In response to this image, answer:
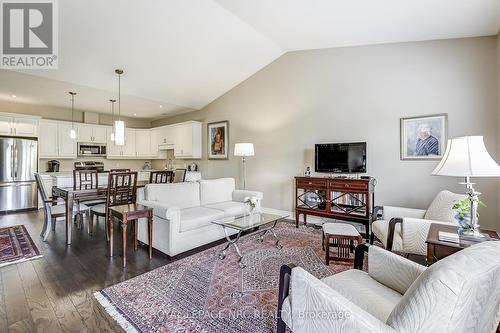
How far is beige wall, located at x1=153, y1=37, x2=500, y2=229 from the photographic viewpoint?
317 centimetres

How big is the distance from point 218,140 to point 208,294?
4451 millimetres

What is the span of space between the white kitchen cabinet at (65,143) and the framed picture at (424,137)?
7.81 meters

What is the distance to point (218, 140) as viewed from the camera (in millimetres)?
6094

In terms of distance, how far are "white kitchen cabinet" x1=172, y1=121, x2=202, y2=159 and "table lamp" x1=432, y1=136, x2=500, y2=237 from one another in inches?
220

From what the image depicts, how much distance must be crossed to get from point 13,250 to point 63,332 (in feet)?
7.58

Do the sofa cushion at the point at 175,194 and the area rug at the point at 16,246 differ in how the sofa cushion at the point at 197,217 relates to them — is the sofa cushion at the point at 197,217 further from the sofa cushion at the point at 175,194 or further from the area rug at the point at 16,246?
the area rug at the point at 16,246

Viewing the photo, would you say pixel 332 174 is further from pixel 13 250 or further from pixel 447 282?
pixel 13 250

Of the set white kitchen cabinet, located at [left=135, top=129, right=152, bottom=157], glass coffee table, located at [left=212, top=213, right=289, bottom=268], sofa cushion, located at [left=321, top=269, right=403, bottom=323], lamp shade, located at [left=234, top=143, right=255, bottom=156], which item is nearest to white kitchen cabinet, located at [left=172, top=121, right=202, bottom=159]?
white kitchen cabinet, located at [left=135, top=129, right=152, bottom=157]

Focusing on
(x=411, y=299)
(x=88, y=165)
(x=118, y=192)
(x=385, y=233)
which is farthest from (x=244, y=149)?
(x=88, y=165)

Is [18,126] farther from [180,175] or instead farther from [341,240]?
[341,240]

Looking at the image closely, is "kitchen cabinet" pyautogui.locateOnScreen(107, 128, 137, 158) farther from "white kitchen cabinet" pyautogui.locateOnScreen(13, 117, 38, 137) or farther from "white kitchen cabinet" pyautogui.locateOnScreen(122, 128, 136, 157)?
"white kitchen cabinet" pyautogui.locateOnScreen(13, 117, 38, 137)

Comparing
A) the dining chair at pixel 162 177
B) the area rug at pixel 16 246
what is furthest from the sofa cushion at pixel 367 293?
the dining chair at pixel 162 177

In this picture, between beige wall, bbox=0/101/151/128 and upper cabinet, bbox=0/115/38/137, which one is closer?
upper cabinet, bbox=0/115/38/137

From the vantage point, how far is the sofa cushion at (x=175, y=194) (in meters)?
3.40
